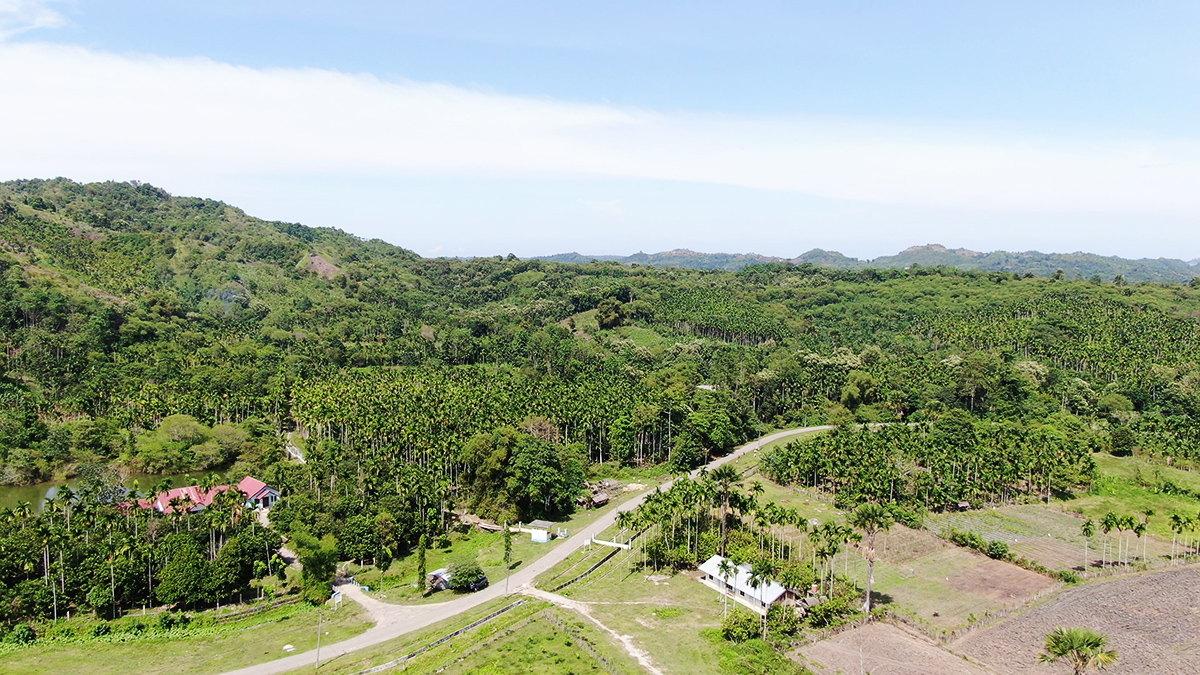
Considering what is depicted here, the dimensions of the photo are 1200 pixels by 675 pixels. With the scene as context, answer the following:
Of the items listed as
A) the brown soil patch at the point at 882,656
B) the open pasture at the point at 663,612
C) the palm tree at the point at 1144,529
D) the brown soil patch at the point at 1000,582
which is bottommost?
the open pasture at the point at 663,612

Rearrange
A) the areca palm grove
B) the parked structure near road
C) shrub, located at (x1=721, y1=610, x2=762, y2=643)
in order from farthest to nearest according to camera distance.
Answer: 1. the areca palm grove
2. the parked structure near road
3. shrub, located at (x1=721, y1=610, x2=762, y2=643)

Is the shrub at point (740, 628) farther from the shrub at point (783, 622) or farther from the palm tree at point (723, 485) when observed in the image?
the palm tree at point (723, 485)

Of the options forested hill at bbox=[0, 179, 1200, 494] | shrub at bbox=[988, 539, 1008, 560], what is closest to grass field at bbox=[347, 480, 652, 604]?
forested hill at bbox=[0, 179, 1200, 494]

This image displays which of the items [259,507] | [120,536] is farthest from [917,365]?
[120,536]

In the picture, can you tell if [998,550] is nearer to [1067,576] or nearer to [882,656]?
[1067,576]

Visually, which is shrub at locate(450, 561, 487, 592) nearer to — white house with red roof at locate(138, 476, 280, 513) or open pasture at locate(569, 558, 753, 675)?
open pasture at locate(569, 558, 753, 675)

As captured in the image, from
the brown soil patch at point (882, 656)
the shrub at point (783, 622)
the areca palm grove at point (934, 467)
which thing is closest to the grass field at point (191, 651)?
the shrub at point (783, 622)

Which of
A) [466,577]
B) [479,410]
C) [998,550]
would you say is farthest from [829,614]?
[479,410]

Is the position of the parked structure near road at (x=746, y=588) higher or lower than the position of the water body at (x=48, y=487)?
higher

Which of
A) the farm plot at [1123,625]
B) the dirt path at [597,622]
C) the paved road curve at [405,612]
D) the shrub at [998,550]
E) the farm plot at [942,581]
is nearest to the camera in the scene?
the dirt path at [597,622]
